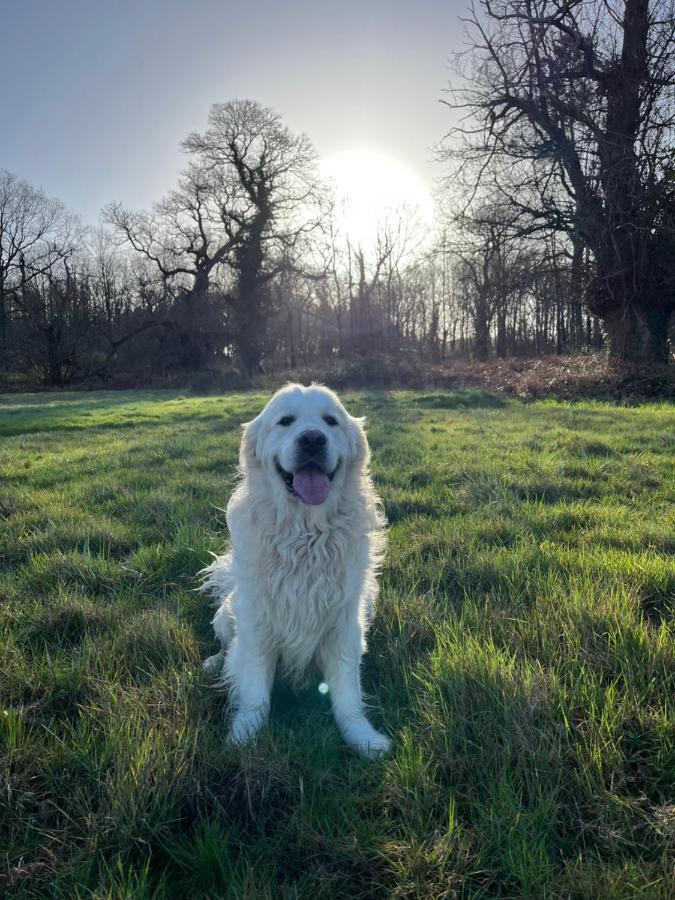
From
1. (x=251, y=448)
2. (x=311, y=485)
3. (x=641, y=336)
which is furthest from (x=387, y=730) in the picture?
(x=641, y=336)

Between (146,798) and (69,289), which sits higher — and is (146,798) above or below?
below

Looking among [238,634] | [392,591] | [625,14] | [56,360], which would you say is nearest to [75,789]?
[238,634]

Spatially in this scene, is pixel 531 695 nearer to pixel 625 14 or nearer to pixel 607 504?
pixel 607 504

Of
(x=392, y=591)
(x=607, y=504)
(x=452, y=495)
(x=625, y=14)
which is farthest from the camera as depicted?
(x=625, y=14)

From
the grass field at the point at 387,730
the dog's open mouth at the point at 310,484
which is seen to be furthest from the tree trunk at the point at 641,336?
the dog's open mouth at the point at 310,484

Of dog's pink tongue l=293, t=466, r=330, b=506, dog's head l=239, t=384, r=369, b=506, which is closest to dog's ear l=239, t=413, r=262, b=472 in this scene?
dog's head l=239, t=384, r=369, b=506

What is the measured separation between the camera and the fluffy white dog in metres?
2.22

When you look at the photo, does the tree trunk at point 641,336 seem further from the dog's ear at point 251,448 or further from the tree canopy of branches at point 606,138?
the dog's ear at point 251,448

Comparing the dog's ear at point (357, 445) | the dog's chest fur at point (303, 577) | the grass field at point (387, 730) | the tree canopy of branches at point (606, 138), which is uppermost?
the tree canopy of branches at point (606, 138)

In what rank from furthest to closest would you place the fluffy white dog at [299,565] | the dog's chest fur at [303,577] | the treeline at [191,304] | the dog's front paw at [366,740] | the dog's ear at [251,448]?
the treeline at [191,304], the dog's ear at [251,448], the dog's chest fur at [303,577], the fluffy white dog at [299,565], the dog's front paw at [366,740]

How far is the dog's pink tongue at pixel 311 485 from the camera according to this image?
2436mm

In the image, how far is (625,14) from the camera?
497 inches

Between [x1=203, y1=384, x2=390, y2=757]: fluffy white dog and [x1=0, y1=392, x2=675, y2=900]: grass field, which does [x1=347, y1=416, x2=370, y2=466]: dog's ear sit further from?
[x1=0, y1=392, x2=675, y2=900]: grass field

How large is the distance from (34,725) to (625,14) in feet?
59.2
